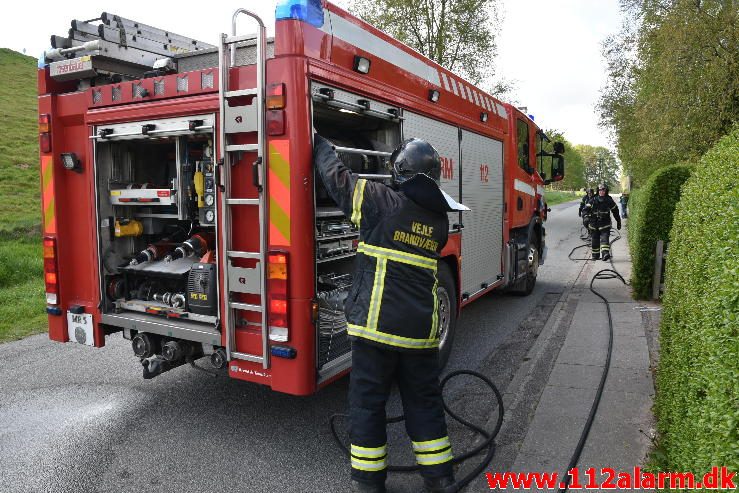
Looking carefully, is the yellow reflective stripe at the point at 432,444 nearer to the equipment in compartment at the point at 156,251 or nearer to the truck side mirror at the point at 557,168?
the equipment in compartment at the point at 156,251

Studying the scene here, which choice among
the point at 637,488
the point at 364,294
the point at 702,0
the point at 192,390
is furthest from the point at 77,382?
the point at 702,0

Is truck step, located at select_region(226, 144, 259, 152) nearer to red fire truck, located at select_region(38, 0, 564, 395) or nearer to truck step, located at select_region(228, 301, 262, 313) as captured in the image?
red fire truck, located at select_region(38, 0, 564, 395)

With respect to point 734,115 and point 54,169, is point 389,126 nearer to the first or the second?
point 54,169

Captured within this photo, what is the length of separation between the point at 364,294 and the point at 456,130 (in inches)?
118

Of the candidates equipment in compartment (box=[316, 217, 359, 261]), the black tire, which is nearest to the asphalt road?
equipment in compartment (box=[316, 217, 359, 261])

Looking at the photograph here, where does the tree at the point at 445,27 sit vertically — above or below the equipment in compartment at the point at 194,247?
above

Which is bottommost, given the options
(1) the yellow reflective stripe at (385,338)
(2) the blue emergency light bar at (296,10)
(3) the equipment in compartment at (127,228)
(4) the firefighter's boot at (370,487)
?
(4) the firefighter's boot at (370,487)

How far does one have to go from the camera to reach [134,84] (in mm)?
3848

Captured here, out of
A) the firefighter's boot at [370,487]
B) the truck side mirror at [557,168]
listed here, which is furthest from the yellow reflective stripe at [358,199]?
the truck side mirror at [557,168]

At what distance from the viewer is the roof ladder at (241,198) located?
3.22 metres

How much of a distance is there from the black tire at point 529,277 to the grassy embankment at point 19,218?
6582 mm

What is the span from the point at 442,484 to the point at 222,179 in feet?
7.22

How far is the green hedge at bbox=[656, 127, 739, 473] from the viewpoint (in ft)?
5.85

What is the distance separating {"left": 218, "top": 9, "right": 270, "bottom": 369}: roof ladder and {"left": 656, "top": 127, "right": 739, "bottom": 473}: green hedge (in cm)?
223
